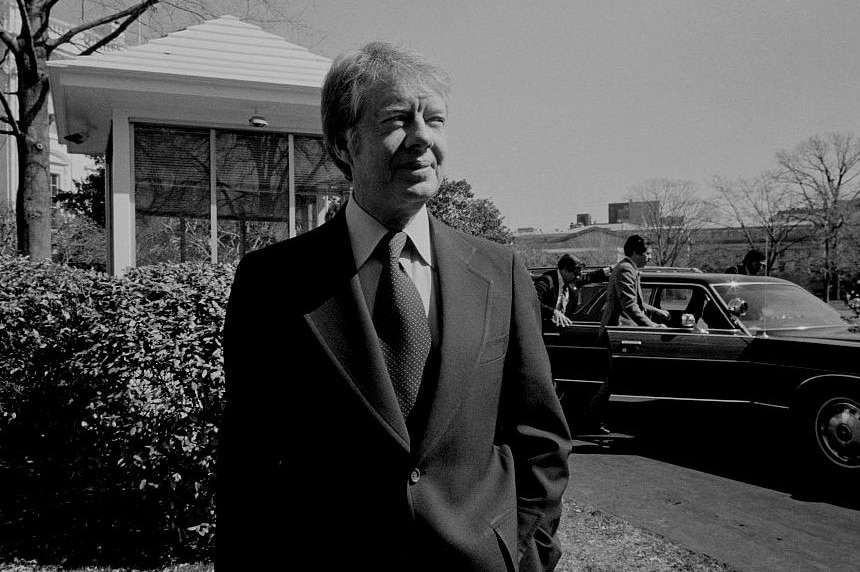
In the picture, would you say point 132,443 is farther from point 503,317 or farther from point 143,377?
point 503,317

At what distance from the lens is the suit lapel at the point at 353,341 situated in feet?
4.95

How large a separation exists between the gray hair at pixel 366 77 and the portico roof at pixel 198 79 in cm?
675

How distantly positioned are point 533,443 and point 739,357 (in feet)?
18.6

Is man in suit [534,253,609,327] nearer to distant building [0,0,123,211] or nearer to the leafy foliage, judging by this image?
the leafy foliage

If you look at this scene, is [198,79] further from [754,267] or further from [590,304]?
[754,267]

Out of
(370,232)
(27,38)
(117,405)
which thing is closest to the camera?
(370,232)

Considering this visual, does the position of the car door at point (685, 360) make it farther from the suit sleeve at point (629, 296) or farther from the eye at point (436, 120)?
the eye at point (436, 120)

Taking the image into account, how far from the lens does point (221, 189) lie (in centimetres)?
898

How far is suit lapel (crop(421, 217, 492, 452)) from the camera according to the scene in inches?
60.9

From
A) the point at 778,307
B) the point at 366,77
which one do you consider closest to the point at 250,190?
the point at 778,307

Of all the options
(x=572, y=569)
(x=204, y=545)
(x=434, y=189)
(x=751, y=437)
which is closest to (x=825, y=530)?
(x=572, y=569)

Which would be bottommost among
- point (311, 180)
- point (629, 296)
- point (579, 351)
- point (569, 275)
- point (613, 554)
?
point (613, 554)

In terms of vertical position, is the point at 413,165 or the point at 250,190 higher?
the point at 250,190

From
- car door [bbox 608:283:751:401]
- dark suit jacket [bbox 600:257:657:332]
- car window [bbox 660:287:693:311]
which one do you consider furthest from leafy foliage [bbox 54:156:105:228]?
car door [bbox 608:283:751:401]
